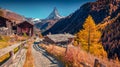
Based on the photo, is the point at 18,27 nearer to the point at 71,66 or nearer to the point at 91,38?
the point at 91,38

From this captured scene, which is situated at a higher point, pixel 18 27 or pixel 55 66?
pixel 18 27

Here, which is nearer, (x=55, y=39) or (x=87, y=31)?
(x=87, y=31)

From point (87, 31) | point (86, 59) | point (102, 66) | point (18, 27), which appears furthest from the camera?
point (18, 27)

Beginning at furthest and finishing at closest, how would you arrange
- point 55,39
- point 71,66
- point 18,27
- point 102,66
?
point 18,27 < point 55,39 < point 71,66 < point 102,66

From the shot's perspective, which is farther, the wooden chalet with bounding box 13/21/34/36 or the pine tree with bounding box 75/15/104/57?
the wooden chalet with bounding box 13/21/34/36

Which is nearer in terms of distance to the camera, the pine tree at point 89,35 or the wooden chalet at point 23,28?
the pine tree at point 89,35

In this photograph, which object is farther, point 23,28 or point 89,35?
point 23,28

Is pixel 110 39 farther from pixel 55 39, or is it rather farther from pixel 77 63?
pixel 77 63

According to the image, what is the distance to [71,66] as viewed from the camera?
17.7 metres

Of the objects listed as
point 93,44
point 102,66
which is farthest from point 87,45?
point 102,66

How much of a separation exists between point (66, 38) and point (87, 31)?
1502 centimetres

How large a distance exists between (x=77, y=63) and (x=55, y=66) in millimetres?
2426

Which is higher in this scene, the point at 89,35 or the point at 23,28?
the point at 23,28

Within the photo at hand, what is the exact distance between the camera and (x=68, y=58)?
65.7 feet
